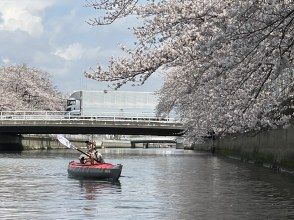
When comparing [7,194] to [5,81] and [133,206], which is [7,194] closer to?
[133,206]

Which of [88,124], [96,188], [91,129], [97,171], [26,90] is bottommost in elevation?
[96,188]

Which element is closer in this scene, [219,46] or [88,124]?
[219,46]

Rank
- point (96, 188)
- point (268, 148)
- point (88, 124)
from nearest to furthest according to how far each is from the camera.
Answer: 1. point (96, 188)
2. point (268, 148)
3. point (88, 124)

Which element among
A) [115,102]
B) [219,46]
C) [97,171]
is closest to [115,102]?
[115,102]

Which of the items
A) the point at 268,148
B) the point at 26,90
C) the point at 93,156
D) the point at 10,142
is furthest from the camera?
the point at 26,90

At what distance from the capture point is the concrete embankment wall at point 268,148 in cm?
3884

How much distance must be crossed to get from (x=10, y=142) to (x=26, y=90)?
1195 cm

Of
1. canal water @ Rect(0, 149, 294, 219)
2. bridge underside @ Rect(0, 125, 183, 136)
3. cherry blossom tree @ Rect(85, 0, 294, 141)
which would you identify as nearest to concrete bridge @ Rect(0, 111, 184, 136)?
bridge underside @ Rect(0, 125, 183, 136)

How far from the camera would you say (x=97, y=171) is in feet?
114

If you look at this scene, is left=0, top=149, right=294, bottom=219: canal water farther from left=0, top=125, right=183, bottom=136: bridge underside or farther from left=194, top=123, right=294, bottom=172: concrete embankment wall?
left=0, top=125, right=183, bottom=136: bridge underside

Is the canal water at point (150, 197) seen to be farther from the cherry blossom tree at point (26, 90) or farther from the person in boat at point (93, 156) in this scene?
the cherry blossom tree at point (26, 90)

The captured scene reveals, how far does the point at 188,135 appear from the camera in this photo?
194ft

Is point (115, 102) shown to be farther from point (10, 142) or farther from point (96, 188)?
point (96, 188)

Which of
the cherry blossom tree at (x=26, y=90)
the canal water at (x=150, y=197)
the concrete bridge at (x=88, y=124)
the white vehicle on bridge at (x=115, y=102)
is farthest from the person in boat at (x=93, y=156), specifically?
the white vehicle on bridge at (x=115, y=102)
